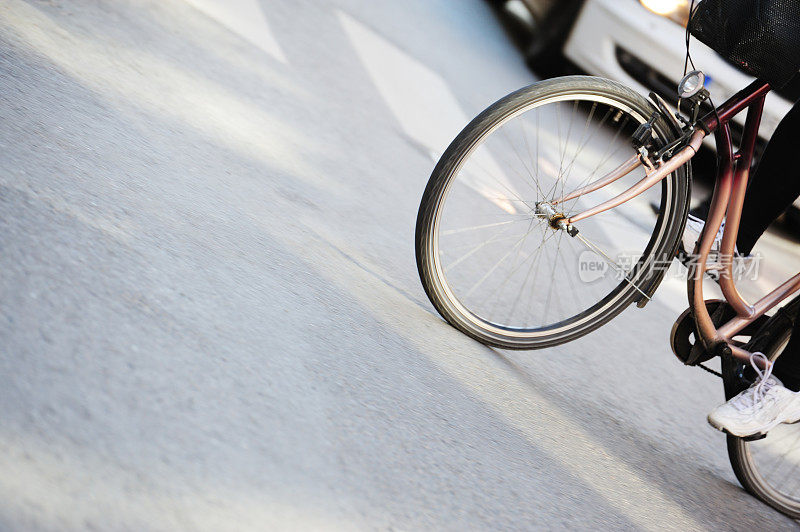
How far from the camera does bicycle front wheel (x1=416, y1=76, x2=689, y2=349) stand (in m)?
2.51

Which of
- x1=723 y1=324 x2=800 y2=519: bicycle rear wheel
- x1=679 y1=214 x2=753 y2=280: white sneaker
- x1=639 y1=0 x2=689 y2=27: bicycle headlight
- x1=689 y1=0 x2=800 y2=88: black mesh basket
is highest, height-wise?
x1=639 y1=0 x2=689 y2=27: bicycle headlight

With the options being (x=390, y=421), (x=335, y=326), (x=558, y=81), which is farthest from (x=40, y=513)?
(x=558, y=81)

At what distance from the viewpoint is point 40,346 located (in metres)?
1.80

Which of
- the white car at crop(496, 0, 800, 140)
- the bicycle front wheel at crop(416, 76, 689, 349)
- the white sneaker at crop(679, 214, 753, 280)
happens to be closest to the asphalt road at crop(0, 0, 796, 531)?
the bicycle front wheel at crop(416, 76, 689, 349)

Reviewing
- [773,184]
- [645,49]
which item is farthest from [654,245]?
[645,49]

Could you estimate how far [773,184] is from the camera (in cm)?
251

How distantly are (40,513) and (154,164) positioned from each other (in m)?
1.63

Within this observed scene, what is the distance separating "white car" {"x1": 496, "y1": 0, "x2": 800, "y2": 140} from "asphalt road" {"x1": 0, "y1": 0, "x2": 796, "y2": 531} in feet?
6.71

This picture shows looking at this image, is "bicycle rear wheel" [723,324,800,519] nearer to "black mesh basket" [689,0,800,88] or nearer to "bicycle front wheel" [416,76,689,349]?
"bicycle front wheel" [416,76,689,349]

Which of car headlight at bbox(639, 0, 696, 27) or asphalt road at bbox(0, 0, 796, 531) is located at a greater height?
car headlight at bbox(639, 0, 696, 27)

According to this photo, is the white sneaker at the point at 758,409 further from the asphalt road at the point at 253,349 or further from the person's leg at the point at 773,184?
the person's leg at the point at 773,184

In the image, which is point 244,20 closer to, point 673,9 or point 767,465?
point 673,9

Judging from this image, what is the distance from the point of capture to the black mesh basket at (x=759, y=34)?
2213 millimetres

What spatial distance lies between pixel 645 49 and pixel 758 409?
12.6 ft
